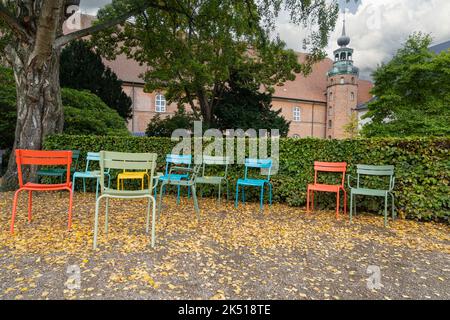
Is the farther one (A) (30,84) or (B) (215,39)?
(B) (215,39)

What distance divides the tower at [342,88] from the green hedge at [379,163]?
36877 mm

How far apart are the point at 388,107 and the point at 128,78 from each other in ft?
74.7

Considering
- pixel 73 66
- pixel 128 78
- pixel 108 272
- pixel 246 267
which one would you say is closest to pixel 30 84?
pixel 108 272

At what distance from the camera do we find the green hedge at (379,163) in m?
5.40

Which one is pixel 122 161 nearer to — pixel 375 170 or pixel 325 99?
pixel 375 170

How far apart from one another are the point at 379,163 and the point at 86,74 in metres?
17.1

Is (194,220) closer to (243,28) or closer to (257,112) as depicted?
(243,28)

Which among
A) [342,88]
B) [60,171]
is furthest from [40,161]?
[342,88]

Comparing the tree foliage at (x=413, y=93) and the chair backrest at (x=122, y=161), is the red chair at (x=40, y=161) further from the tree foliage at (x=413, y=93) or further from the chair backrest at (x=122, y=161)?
the tree foliage at (x=413, y=93)

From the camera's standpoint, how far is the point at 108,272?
9.43 ft

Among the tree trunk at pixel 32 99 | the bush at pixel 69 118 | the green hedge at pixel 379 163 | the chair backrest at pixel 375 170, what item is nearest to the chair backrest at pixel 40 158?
the green hedge at pixel 379 163

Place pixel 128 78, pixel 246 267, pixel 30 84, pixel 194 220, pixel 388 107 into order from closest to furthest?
pixel 246 267
pixel 194 220
pixel 30 84
pixel 388 107
pixel 128 78
